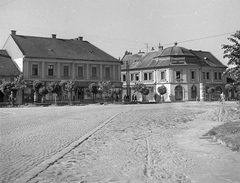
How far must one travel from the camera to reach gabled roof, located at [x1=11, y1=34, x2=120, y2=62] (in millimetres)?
50094

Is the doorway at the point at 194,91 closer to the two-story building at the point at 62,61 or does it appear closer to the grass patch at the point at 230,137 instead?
the two-story building at the point at 62,61

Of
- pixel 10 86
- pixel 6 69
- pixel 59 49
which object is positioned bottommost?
pixel 10 86

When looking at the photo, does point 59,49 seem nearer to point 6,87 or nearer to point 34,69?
point 34,69

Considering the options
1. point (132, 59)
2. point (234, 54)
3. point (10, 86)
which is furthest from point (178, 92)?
point (234, 54)

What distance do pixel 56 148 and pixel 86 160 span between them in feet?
5.99

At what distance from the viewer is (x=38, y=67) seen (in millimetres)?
49344

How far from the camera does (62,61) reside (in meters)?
51.3

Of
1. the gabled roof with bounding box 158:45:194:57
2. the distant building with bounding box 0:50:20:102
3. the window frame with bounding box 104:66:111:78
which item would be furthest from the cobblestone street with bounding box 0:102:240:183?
the gabled roof with bounding box 158:45:194:57

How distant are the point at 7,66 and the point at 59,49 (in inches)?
337

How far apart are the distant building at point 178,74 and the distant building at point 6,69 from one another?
70.5 feet

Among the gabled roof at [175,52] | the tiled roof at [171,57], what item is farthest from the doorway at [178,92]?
the gabled roof at [175,52]

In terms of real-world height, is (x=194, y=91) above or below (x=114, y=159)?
above

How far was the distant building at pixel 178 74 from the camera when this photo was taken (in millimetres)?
61812

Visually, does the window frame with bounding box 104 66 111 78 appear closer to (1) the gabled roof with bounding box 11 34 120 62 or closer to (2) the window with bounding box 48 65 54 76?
(1) the gabled roof with bounding box 11 34 120 62
